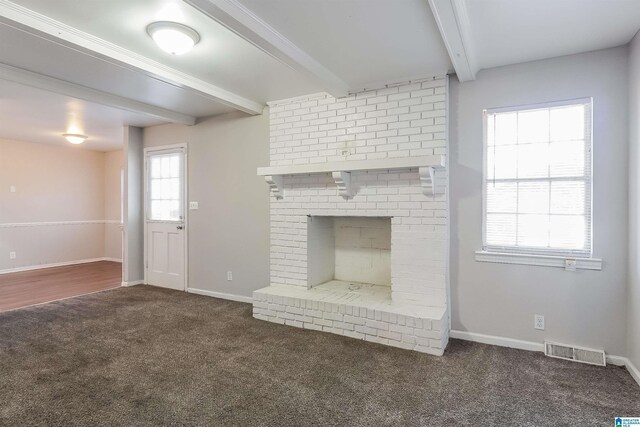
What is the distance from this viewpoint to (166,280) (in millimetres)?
5406

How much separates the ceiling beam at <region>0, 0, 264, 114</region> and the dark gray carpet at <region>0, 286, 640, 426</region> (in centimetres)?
245

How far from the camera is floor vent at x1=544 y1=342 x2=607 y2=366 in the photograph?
283 centimetres

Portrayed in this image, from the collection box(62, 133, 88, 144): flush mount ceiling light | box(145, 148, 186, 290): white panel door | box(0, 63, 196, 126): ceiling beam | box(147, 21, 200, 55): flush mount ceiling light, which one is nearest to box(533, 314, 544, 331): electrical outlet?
box(147, 21, 200, 55): flush mount ceiling light

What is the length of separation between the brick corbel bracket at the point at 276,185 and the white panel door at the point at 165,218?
5.88 feet

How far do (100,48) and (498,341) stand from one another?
4165 mm

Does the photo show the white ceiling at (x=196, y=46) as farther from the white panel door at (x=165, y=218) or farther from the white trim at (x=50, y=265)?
the white trim at (x=50, y=265)

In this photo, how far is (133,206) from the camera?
5613 mm

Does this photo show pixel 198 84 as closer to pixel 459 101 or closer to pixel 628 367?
pixel 459 101

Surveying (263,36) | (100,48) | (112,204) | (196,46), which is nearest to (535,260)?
(263,36)

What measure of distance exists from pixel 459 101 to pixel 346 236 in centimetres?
193

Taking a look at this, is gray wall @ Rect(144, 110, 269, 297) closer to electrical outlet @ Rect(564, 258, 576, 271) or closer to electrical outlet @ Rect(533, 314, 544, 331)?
electrical outlet @ Rect(533, 314, 544, 331)

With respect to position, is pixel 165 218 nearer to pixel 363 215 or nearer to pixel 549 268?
pixel 363 215

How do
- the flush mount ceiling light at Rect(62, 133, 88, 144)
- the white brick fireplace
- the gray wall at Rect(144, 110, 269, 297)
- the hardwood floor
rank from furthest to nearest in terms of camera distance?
the flush mount ceiling light at Rect(62, 133, 88, 144) → the hardwood floor → the gray wall at Rect(144, 110, 269, 297) → the white brick fireplace

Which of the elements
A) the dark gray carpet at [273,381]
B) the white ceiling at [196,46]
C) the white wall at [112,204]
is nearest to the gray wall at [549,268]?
the dark gray carpet at [273,381]
